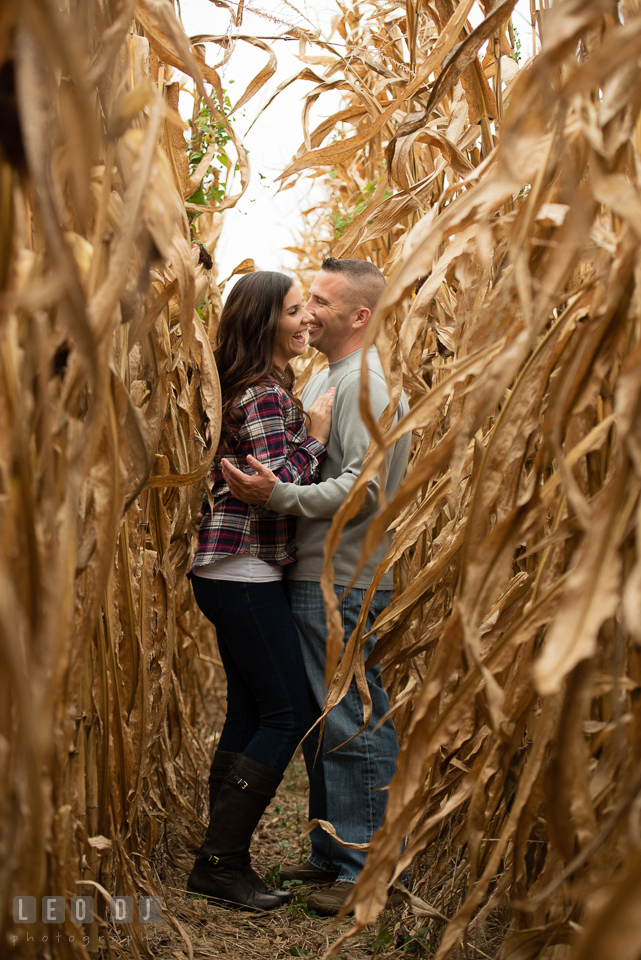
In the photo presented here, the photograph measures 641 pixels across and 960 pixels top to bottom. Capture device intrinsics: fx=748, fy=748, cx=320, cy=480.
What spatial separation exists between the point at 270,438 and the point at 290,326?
0.84ft

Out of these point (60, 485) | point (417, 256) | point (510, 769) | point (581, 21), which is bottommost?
point (510, 769)

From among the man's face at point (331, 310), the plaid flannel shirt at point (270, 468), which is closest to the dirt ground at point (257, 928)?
the plaid flannel shirt at point (270, 468)

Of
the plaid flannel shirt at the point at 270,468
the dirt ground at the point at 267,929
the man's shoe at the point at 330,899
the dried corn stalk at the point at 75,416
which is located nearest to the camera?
the dried corn stalk at the point at 75,416

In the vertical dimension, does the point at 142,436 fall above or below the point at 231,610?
above

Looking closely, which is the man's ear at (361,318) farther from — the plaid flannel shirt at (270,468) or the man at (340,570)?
the plaid flannel shirt at (270,468)

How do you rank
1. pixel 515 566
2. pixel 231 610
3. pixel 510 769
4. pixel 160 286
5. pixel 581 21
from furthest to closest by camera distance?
pixel 231 610
pixel 160 286
pixel 515 566
pixel 510 769
pixel 581 21

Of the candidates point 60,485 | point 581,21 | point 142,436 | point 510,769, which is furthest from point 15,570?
point 510,769

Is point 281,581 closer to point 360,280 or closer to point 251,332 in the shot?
point 251,332

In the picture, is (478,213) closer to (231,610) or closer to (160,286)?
(160,286)

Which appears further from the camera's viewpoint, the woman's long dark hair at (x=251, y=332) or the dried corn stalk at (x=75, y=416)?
the woman's long dark hair at (x=251, y=332)

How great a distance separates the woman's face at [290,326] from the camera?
4.63 ft

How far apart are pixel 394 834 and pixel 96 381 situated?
37 centimetres

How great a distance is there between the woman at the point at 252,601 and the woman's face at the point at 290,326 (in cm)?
2

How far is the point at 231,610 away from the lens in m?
1.25
